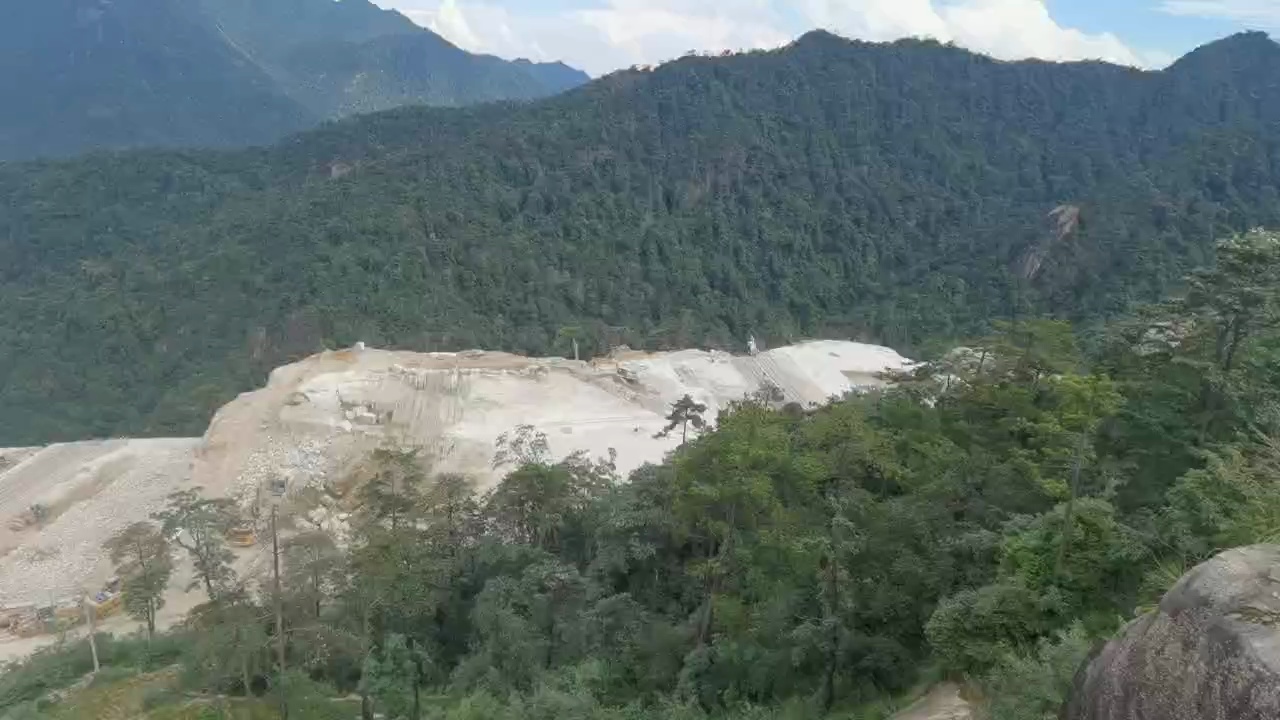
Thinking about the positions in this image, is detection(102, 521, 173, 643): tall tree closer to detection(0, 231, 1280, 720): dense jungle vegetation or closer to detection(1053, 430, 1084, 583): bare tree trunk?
detection(0, 231, 1280, 720): dense jungle vegetation

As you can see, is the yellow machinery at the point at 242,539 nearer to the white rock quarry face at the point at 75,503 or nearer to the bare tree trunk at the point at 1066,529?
the white rock quarry face at the point at 75,503

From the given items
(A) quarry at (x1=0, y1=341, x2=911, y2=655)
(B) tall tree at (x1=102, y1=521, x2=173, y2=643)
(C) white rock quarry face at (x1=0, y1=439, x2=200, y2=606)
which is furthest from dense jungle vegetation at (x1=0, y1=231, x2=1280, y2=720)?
(C) white rock quarry face at (x1=0, y1=439, x2=200, y2=606)

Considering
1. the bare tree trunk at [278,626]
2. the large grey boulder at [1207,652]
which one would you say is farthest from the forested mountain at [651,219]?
the large grey boulder at [1207,652]

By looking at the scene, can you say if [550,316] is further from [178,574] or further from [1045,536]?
[1045,536]

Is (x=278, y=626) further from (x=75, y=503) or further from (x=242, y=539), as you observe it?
(x=75, y=503)

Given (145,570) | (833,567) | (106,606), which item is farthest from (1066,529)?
(106,606)

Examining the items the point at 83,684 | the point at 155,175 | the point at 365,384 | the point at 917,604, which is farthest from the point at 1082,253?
the point at 155,175
